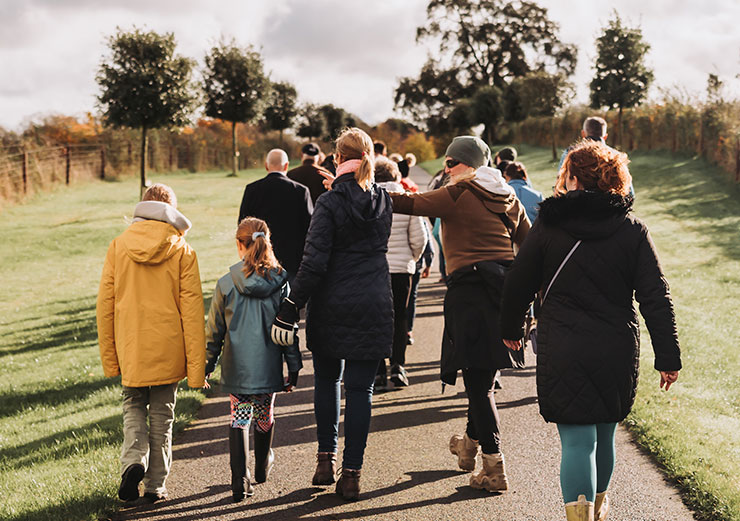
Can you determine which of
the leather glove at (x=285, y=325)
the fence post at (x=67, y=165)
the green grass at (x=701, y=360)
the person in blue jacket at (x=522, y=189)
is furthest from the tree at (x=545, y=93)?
the leather glove at (x=285, y=325)

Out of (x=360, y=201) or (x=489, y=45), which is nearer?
(x=360, y=201)

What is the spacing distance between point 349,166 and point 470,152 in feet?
2.71

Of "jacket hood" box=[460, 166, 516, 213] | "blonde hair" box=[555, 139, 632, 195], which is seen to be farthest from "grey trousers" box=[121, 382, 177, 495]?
"blonde hair" box=[555, 139, 632, 195]

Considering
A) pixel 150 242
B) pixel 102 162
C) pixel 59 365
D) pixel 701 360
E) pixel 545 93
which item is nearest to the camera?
pixel 150 242

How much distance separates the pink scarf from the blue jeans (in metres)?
1.16

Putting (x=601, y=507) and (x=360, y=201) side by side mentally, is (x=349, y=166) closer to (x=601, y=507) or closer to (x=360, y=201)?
(x=360, y=201)

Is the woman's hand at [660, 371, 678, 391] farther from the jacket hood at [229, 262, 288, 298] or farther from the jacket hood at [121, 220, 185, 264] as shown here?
the jacket hood at [121, 220, 185, 264]

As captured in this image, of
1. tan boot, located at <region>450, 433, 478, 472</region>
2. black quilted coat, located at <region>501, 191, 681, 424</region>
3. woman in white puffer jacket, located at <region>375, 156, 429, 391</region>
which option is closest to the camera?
black quilted coat, located at <region>501, 191, 681, 424</region>

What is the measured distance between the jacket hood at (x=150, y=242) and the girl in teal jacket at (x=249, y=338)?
0.40m

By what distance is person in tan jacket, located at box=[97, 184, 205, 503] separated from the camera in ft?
14.1

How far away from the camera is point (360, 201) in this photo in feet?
14.4

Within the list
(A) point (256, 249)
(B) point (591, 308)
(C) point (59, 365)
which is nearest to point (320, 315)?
(A) point (256, 249)

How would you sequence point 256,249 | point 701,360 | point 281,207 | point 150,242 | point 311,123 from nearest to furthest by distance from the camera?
point 150,242 → point 256,249 → point 281,207 → point 701,360 → point 311,123

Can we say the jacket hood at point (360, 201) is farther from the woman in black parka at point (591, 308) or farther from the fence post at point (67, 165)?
the fence post at point (67, 165)
